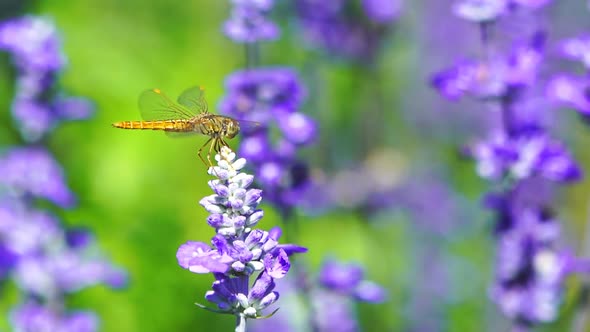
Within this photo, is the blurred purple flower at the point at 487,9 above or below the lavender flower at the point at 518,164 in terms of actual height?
above

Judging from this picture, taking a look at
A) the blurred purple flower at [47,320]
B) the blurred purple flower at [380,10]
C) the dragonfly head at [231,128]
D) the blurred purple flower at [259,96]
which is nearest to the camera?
the dragonfly head at [231,128]

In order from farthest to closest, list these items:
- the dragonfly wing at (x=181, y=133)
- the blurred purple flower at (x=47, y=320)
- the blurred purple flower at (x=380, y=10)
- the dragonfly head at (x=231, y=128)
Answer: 1. the blurred purple flower at (x=380, y=10)
2. the blurred purple flower at (x=47, y=320)
3. the dragonfly wing at (x=181, y=133)
4. the dragonfly head at (x=231, y=128)

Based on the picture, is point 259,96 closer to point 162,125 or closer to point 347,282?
point 162,125

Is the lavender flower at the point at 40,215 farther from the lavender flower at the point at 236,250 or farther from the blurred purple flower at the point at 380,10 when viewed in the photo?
the blurred purple flower at the point at 380,10

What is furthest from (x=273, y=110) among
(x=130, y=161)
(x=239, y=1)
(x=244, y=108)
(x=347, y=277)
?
(x=130, y=161)

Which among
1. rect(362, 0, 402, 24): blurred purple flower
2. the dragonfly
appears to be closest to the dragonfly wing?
the dragonfly

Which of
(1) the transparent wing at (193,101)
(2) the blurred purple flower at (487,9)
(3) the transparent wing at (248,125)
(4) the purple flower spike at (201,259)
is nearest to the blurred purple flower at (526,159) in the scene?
(2) the blurred purple flower at (487,9)

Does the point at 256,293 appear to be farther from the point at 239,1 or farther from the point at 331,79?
the point at 331,79
